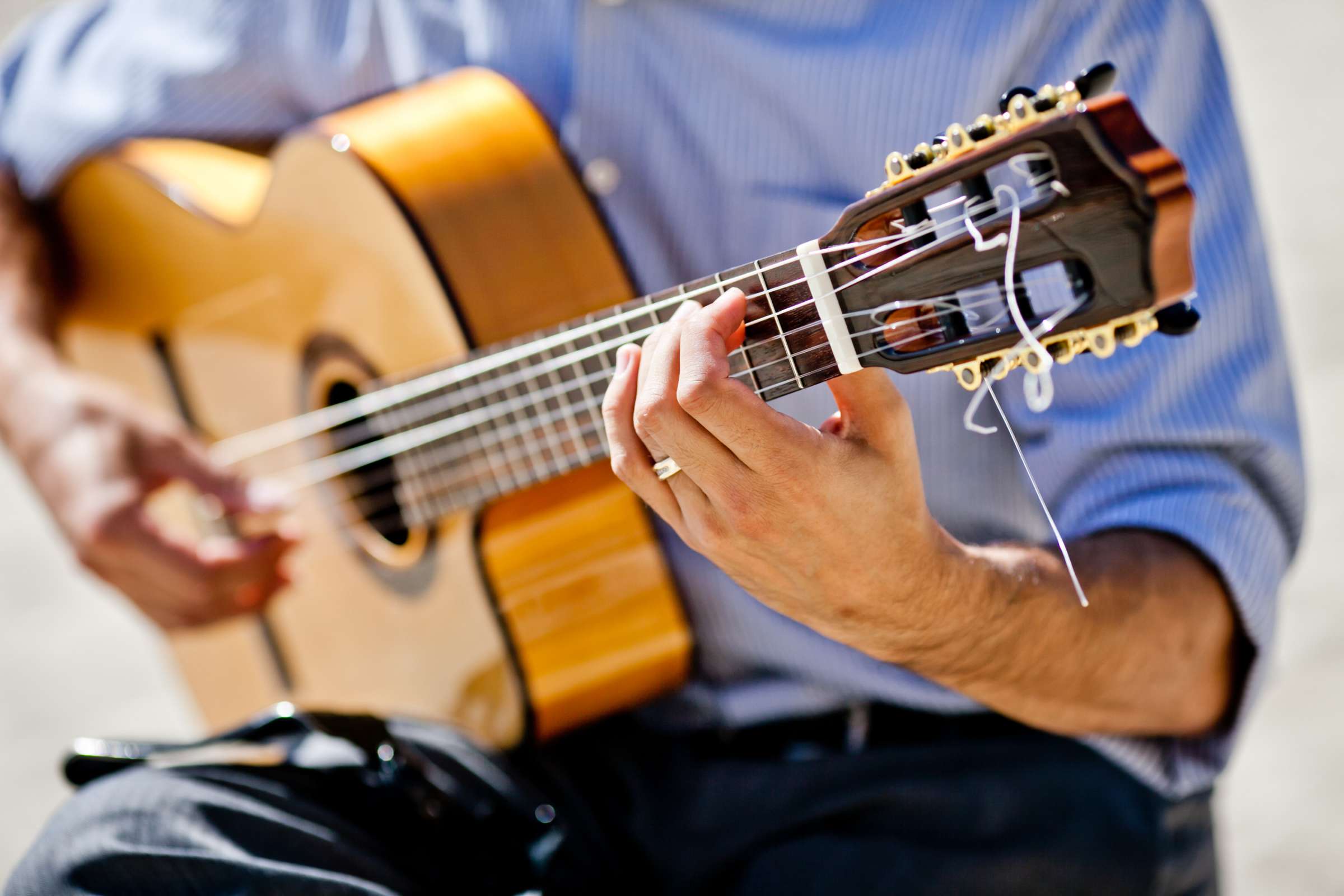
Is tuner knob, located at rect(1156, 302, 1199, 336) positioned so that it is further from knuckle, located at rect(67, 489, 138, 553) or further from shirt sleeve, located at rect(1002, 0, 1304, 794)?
knuckle, located at rect(67, 489, 138, 553)

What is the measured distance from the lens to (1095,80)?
0.41 m

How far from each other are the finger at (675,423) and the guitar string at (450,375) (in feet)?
0.18

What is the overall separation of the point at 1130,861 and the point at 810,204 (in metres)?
0.50

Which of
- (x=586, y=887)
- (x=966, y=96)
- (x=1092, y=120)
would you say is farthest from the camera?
(x=586, y=887)

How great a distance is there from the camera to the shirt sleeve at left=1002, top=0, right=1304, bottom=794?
0.66 meters

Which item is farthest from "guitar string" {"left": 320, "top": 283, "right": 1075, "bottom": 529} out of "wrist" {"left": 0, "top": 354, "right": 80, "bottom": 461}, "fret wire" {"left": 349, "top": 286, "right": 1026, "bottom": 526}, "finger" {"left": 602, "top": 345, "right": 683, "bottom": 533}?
"wrist" {"left": 0, "top": 354, "right": 80, "bottom": 461}

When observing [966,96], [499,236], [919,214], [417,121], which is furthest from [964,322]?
[417,121]

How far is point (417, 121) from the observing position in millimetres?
869

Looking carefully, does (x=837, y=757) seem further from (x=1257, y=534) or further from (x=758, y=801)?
(x=1257, y=534)

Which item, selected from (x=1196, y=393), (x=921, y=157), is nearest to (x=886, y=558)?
(x=921, y=157)

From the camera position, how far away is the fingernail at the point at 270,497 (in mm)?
1017

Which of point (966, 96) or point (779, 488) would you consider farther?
point (966, 96)

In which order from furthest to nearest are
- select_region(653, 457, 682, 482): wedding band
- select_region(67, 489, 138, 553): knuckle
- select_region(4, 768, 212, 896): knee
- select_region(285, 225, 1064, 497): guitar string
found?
select_region(67, 489, 138, 553): knuckle → select_region(285, 225, 1064, 497): guitar string → select_region(4, 768, 212, 896): knee → select_region(653, 457, 682, 482): wedding band

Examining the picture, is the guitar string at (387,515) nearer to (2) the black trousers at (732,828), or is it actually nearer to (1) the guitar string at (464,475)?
(1) the guitar string at (464,475)
